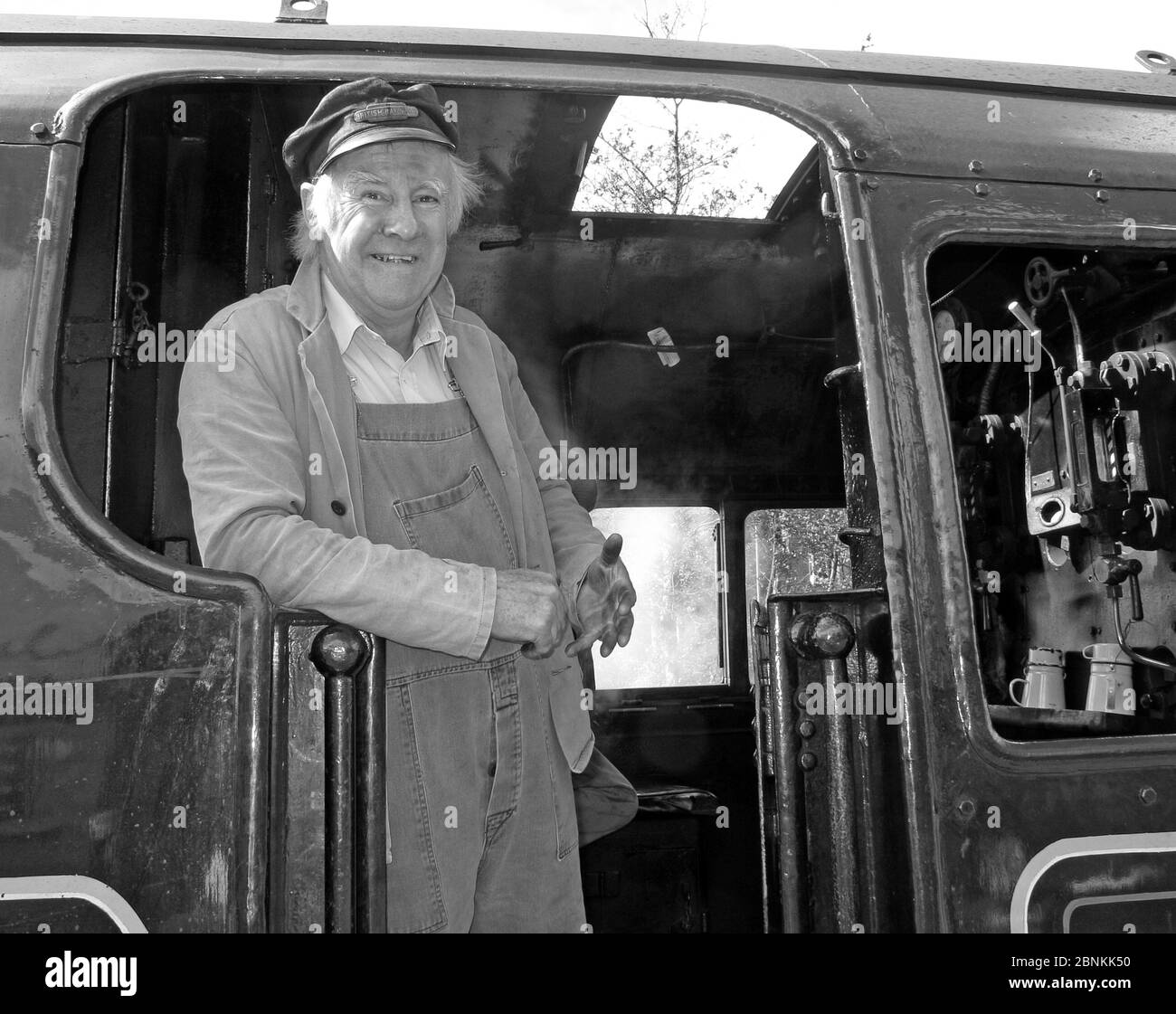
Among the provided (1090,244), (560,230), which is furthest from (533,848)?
(560,230)

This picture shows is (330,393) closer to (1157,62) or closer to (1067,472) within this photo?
(1067,472)

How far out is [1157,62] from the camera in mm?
2381

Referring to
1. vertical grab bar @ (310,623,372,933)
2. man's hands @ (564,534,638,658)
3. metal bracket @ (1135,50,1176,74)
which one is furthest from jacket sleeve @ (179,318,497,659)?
metal bracket @ (1135,50,1176,74)

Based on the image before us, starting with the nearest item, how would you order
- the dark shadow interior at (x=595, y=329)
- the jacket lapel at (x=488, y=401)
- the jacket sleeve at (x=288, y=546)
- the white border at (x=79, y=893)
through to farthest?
1. the white border at (x=79, y=893)
2. the jacket sleeve at (x=288, y=546)
3. the jacket lapel at (x=488, y=401)
4. the dark shadow interior at (x=595, y=329)

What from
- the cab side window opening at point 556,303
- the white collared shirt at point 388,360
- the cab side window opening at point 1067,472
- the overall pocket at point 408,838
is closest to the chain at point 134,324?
the cab side window opening at point 556,303

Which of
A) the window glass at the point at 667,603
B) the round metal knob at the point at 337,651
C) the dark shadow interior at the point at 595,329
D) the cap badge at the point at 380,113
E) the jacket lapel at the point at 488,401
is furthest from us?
the window glass at the point at 667,603

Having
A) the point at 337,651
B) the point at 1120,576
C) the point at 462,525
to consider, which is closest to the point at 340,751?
the point at 337,651

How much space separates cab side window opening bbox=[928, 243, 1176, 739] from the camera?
213cm

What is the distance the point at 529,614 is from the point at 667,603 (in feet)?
7.08

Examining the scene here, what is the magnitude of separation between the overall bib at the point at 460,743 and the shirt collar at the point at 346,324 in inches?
5.5

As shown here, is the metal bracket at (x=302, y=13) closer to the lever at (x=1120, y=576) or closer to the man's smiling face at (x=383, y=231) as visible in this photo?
the man's smiling face at (x=383, y=231)

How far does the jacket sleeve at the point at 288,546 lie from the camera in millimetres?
1659

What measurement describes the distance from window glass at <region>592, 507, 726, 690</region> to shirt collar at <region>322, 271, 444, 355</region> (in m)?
1.78
